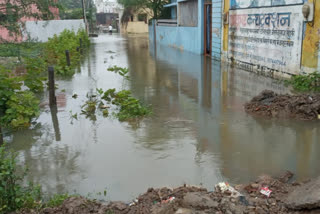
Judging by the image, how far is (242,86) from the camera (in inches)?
421

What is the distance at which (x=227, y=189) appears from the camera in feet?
13.9

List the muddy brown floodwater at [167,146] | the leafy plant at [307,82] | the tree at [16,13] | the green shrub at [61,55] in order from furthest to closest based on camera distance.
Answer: the green shrub at [61,55]
the leafy plant at [307,82]
the tree at [16,13]
the muddy brown floodwater at [167,146]

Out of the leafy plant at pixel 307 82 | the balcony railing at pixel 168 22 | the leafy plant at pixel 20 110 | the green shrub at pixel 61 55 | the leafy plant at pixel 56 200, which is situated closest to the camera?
the leafy plant at pixel 56 200

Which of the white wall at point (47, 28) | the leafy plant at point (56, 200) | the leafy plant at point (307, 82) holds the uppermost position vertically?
the white wall at point (47, 28)

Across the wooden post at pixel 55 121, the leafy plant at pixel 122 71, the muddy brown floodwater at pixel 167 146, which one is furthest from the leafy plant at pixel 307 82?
the wooden post at pixel 55 121

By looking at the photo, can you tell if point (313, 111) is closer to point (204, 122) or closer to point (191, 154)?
point (204, 122)

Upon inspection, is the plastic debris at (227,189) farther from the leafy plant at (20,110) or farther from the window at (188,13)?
the window at (188,13)

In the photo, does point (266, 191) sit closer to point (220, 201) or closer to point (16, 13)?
point (220, 201)

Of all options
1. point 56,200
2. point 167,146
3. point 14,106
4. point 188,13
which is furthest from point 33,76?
point 188,13

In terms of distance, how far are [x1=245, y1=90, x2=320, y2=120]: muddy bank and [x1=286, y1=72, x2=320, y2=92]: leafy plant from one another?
1.96m

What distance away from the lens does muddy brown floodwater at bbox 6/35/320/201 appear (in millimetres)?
4941

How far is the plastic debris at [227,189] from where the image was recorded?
4051 millimetres

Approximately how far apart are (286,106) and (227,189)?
384 cm

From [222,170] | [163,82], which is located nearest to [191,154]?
[222,170]
